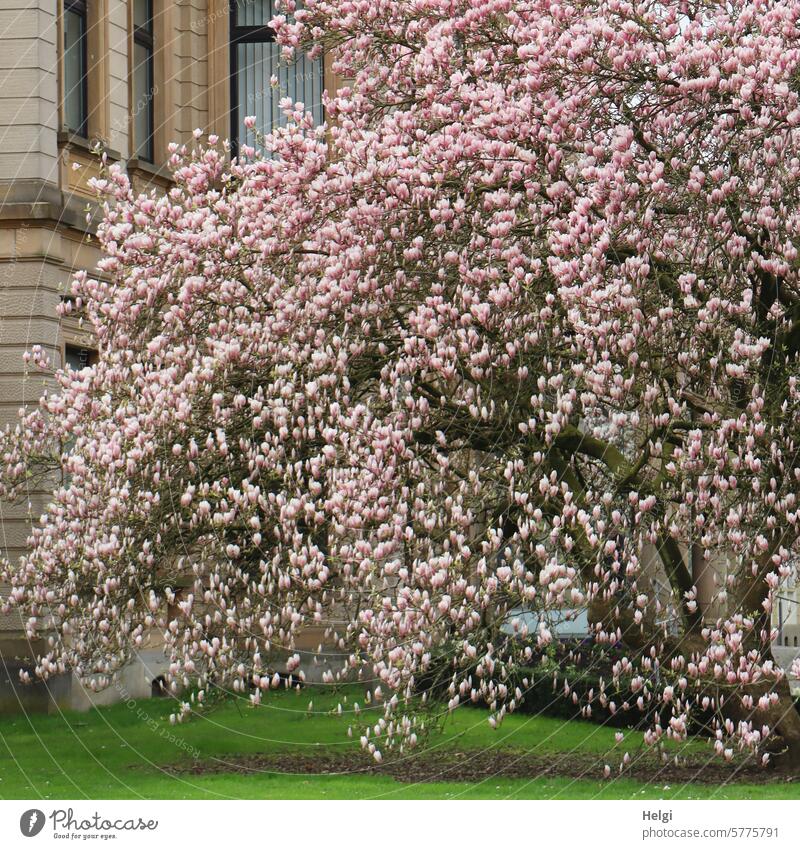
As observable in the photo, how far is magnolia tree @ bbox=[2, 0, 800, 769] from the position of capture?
13.2m

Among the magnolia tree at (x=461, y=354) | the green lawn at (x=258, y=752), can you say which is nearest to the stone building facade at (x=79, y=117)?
the green lawn at (x=258, y=752)

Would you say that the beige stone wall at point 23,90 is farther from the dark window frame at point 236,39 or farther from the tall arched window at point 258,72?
the dark window frame at point 236,39

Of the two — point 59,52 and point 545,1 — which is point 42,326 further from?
point 545,1

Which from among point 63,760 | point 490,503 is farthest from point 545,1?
point 63,760

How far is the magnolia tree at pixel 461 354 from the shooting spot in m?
13.2

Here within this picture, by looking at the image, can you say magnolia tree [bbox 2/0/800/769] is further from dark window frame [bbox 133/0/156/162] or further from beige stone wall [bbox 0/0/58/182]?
dark window frame [bbox 133/0/156/162]

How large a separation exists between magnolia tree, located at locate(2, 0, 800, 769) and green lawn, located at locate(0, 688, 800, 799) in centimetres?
170

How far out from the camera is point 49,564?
629 inches

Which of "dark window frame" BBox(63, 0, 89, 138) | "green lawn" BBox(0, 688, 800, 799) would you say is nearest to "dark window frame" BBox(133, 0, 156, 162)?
"dark window frame" BBox(63, 0, 89, 138)

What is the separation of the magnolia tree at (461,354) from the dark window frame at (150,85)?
41.1 ft

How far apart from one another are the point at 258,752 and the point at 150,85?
15.2 metres

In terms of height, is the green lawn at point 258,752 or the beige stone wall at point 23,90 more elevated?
the beige stone wall at point 23,90

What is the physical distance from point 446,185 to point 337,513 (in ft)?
13.1

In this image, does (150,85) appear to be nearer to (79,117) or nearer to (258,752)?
(79,117)
